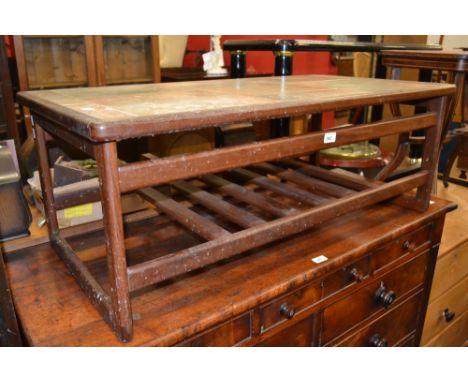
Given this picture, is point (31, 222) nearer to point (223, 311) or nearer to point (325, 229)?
point (223, 311)

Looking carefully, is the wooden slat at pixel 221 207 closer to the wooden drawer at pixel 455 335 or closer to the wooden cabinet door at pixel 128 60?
the wooden drawer at pixel 455 335

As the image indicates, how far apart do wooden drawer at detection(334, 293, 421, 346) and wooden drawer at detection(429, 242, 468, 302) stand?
0.19 m

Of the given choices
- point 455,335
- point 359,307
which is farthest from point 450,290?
point 359,307

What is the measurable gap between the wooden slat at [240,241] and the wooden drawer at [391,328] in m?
0.40

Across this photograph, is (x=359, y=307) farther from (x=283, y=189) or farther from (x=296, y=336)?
(x=283, y=189)

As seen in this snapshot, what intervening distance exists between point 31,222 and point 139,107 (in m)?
0.70

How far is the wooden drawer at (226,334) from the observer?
95 cm

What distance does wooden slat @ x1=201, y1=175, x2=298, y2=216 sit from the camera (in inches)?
47.2

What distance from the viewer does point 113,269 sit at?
83cm

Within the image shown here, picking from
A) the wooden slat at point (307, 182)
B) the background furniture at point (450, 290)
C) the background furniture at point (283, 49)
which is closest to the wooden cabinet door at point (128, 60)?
the background furniture at point (283, 49)

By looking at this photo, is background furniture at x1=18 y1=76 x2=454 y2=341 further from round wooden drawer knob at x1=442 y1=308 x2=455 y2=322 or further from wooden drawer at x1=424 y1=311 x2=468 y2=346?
wooden drawer at x1=424 y1=311 x2=468 y2=346
